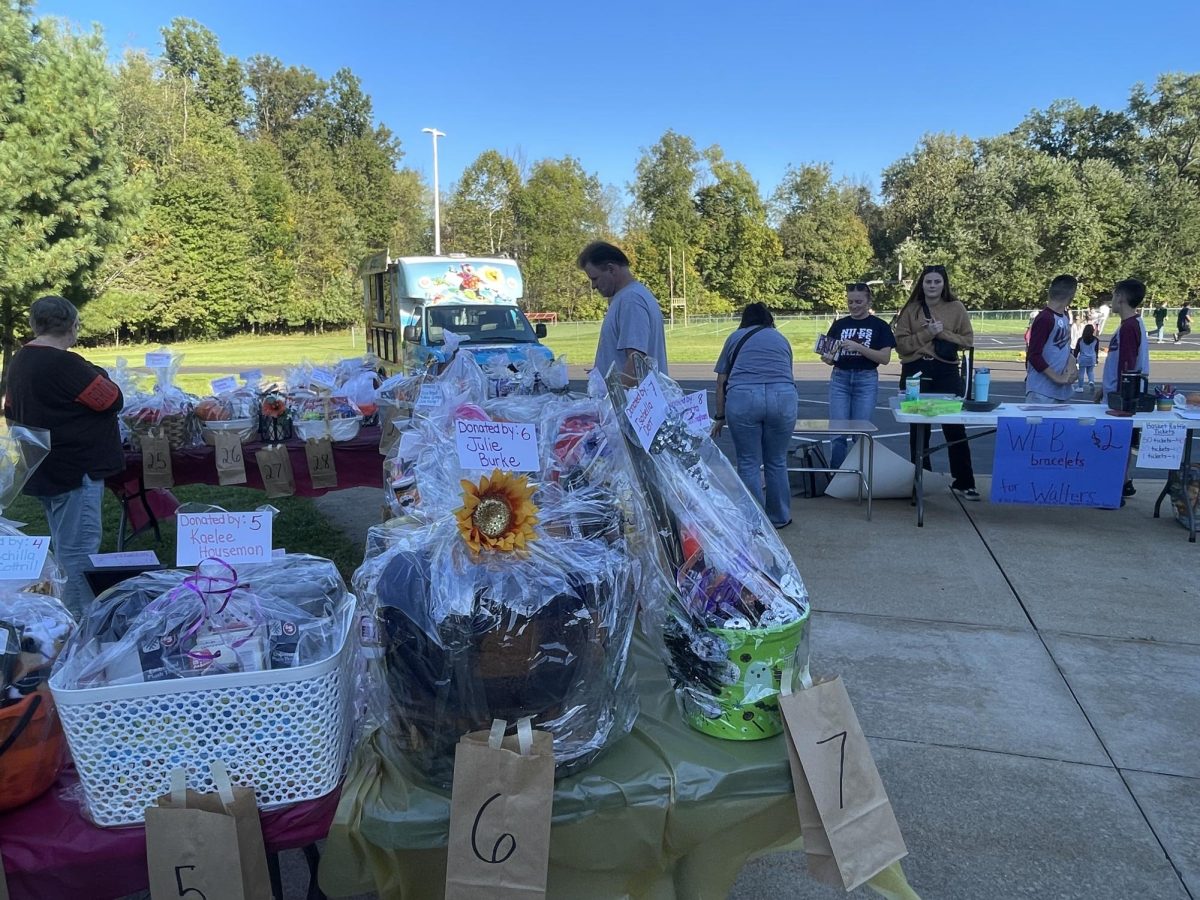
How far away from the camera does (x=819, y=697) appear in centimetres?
135

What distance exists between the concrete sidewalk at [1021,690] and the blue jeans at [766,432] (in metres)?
0.34

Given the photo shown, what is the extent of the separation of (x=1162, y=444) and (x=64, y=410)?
243 inches

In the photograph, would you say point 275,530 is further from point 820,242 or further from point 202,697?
point 820,242

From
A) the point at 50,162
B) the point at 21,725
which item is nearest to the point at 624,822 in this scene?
the point at 21,725

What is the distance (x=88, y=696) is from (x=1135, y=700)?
11.6ft

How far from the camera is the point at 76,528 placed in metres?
3.75

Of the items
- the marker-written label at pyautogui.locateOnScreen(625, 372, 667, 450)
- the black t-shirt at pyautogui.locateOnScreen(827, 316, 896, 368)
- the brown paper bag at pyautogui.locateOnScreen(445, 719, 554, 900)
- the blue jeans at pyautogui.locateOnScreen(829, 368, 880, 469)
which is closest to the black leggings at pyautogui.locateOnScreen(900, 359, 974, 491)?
the blue jeans at pyautogui.locateOnScreen(829, 368, 880, 469)

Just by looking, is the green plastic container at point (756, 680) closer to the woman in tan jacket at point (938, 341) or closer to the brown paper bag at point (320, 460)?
the brown paper bag at point (320, 460)

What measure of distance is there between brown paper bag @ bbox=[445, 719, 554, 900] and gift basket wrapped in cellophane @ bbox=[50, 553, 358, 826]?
267 millimetres

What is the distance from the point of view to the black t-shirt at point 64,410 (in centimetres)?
344

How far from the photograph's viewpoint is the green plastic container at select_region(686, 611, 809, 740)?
1.36 m

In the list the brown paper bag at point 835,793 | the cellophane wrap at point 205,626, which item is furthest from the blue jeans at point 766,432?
the cellophane wrap at point 205,626

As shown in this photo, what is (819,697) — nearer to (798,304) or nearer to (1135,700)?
(1135,700)

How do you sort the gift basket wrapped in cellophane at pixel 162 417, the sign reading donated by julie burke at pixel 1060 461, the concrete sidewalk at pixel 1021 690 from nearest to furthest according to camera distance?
the concrete sidewalk at pixel 1021 690 < the gift basket wrapped in cellophane at pixel 162 417 < the sign reading donated by julie burke at pixel 1060 461
